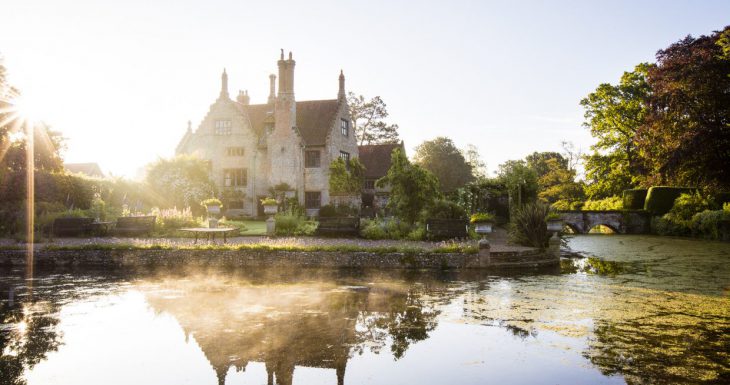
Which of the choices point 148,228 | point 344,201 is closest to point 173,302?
point 148,228

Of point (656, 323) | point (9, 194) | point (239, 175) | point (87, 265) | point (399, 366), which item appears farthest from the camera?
point (239, 175)

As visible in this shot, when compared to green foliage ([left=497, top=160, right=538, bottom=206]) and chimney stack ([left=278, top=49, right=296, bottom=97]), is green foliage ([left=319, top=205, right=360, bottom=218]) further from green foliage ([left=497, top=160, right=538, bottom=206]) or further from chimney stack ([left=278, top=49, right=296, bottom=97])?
green foliage ([left=497, top=160, right=538, bottom=206])

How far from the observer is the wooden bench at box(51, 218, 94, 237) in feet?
66.8

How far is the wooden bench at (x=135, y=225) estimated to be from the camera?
805 inches

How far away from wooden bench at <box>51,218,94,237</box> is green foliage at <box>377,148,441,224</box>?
12763 mm

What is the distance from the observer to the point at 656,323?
7.72 metres

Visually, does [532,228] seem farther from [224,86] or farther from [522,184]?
[224,86]

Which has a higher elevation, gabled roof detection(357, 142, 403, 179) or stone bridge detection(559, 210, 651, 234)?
gabled roof detection(357, 142, 403, 179)

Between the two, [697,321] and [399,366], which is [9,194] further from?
[697,321]

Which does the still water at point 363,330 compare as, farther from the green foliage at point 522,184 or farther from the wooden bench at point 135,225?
the green foliage at point 522,184

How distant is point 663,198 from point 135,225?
3284cm

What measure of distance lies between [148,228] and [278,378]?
17091mm

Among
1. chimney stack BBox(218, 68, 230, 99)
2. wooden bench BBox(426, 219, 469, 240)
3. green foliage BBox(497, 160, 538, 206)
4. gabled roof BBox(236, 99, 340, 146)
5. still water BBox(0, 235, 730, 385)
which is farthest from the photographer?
chimney stack BBox(218, 68, 230, 99)

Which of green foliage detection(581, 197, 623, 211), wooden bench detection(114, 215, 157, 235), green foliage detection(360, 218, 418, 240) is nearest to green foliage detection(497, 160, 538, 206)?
green foliage detection(360, 218, 418, 240)
